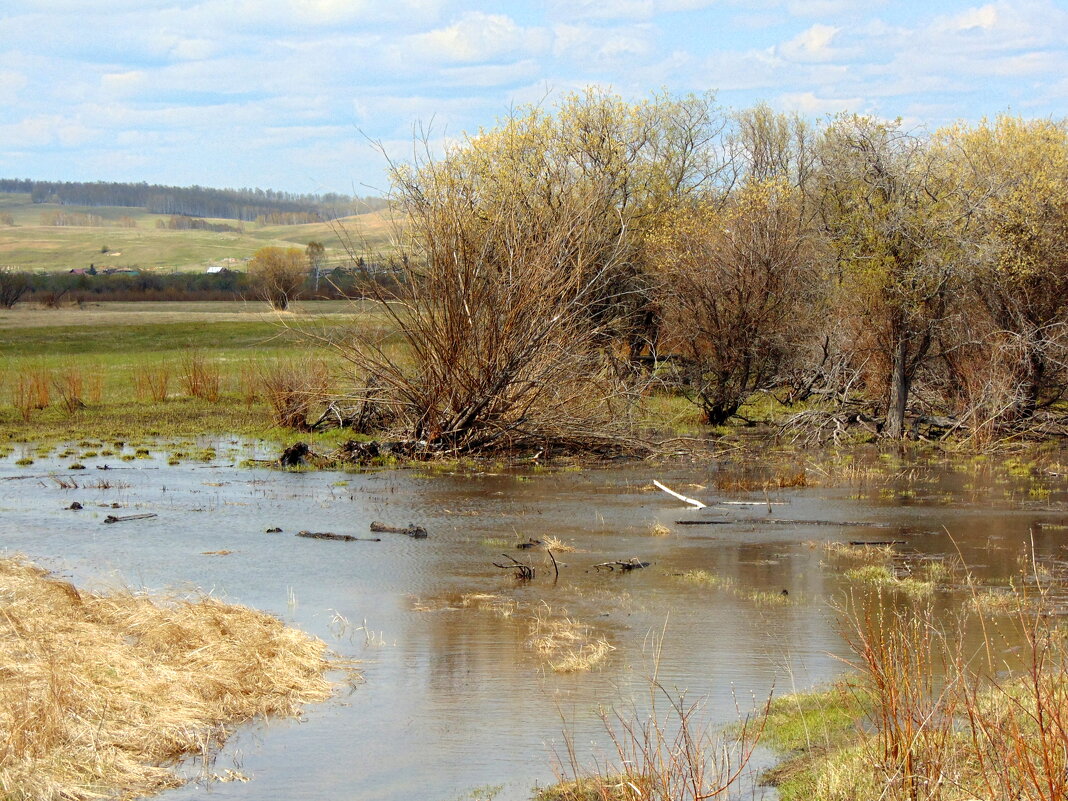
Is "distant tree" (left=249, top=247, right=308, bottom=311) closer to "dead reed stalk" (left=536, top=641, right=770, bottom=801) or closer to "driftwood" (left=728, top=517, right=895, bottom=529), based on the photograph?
"driftwood" (left=728, top=517, right=895, bottom=529)

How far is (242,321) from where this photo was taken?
202 feet

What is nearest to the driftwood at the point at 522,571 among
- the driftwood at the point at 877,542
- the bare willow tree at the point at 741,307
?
the driftwood at the point at 877,542

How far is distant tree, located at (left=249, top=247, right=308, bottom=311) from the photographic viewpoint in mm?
72938

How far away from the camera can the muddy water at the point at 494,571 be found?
24.0ft

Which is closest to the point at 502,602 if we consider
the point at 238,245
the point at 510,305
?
the point at 510,305

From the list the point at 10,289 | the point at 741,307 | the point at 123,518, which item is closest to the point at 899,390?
the point at 741,307

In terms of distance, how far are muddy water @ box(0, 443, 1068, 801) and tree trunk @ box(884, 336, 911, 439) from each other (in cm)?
253

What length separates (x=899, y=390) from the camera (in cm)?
2291

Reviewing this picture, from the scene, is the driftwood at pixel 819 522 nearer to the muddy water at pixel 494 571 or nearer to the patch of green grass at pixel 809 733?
the muddy water at pixel 494 571

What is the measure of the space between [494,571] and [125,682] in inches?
202

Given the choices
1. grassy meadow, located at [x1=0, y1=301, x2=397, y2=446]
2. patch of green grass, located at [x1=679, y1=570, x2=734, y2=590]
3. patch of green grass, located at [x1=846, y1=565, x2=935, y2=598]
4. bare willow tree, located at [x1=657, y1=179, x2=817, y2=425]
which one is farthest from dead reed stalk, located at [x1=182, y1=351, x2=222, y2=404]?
patch of green grass, located at [x1=846, y1=565, x2=935, y2=598]

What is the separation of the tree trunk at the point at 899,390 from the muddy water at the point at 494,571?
8.31 ft

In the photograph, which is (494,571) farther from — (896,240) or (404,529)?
(896,240)

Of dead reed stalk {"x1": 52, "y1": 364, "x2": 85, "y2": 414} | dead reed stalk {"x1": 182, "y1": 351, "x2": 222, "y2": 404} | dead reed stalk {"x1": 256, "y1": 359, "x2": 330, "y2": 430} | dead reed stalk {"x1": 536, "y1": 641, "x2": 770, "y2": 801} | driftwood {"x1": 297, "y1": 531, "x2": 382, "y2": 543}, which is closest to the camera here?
dead reed stalk {"x1": 536, "y1": 641, "x2": 770, "y2": 801}
